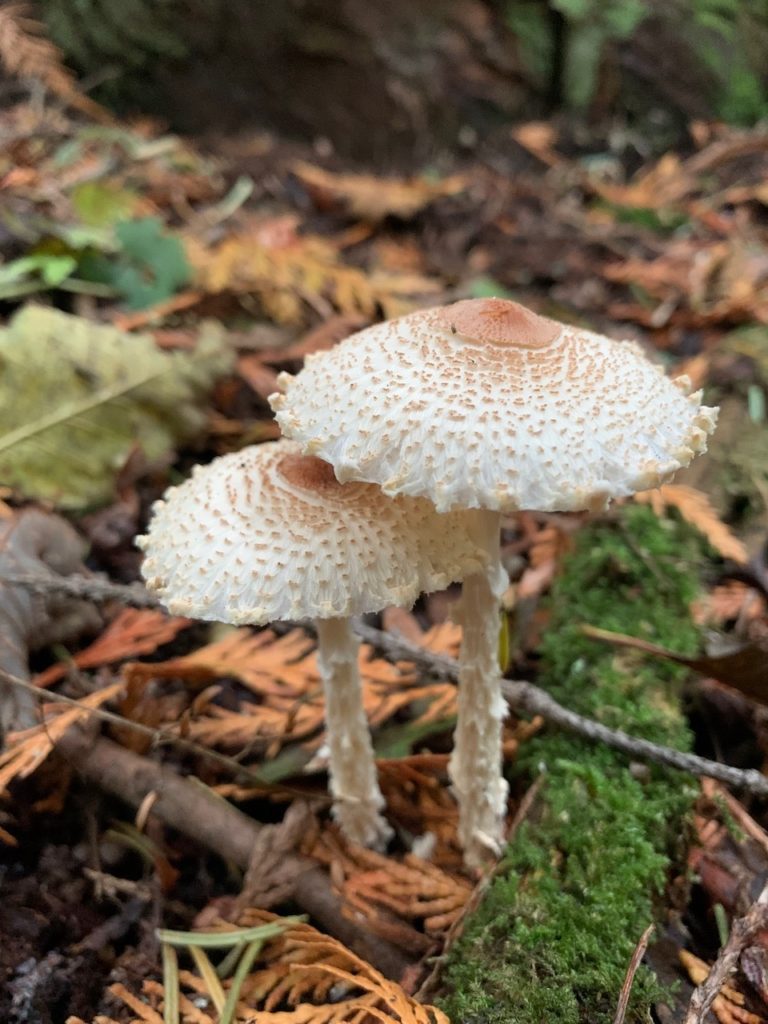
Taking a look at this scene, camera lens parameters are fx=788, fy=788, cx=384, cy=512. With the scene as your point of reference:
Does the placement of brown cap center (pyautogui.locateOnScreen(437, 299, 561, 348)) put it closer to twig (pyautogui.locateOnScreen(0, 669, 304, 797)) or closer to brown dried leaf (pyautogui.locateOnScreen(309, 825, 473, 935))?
twig (pyautogui.locateOnScreen(0, 669, 304, 797))

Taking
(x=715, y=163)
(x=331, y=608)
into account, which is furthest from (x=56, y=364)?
(x=715, y=163)

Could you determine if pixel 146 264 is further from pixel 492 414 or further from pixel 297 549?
pixel 492 414

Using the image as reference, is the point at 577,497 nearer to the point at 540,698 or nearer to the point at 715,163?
the point at 540,698

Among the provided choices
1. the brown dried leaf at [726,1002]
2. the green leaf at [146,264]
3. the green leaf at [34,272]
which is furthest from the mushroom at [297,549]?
the green leaf at [146,264]

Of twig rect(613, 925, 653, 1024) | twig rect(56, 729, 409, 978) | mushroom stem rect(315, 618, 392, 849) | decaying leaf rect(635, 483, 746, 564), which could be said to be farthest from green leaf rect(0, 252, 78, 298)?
twig rect(613, 925, 653, 1024)

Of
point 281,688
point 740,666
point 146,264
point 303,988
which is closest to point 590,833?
point 740,666

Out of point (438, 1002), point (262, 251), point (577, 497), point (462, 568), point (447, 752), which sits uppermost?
point (577, 497)
